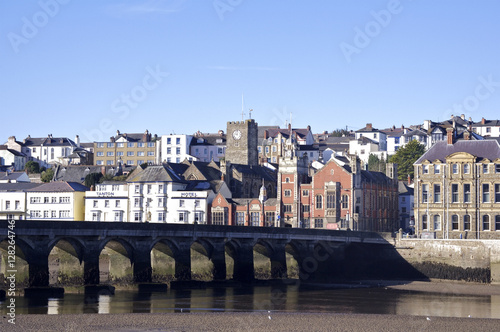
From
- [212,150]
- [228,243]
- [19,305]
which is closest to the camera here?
[19,305]

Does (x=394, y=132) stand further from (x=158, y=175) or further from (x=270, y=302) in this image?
(x=270, y=302)

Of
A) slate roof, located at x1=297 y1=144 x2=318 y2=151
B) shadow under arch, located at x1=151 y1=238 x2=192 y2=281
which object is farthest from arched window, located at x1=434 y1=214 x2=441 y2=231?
slate roof, located at x1=297 y1=144 x2=318 y2=151

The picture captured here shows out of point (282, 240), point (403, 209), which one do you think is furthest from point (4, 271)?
point (403, 209)

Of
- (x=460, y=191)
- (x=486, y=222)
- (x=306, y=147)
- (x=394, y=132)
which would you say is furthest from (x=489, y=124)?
(x=486, y=222)

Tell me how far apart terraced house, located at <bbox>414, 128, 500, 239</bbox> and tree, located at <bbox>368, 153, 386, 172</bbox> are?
54.3m

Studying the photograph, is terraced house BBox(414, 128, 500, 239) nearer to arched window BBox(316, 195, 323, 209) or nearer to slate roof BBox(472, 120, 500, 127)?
arched window BBox(316, 195, 323, 209)

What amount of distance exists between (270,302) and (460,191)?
134 feet

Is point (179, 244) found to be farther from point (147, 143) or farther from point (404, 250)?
point (147, 143)

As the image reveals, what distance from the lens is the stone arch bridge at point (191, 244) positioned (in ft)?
213

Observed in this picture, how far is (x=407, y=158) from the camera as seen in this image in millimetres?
155125

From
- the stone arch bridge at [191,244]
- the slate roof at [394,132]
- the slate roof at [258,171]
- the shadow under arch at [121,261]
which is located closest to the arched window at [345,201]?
the stone arch bridge at [191,244]

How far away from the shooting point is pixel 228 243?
83500 millimetres

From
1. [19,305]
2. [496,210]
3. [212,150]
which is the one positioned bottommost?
[19,305]

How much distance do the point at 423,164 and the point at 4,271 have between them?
52774 mm
